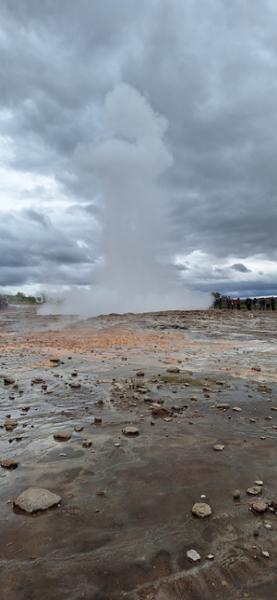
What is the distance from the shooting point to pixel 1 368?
11148mm

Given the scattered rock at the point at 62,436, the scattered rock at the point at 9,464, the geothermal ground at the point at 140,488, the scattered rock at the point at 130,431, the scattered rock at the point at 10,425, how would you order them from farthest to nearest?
the scattered rock at the point at 10,425 → the scattered rock at the point at 130,431 → the scattered rock at the point at 62,436 → the scattered rock at the point at 9,464 → the geothermal ground at the point at 140,488

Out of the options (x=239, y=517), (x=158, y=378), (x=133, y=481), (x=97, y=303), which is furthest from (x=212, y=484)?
(x=97, y=303)

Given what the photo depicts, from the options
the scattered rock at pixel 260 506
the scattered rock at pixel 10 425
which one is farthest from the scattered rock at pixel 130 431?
the scattered rock at pixel 260 506

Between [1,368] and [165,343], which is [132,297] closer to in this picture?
[165,343]

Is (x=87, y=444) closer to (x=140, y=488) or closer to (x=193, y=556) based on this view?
(x=140, y=488)

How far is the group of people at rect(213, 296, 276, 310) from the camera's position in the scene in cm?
6431

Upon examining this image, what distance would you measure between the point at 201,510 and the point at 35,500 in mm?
1703

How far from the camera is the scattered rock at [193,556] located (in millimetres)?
2963

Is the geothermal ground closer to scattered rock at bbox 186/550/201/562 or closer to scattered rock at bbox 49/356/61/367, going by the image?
scattered rock at bbox 186/550/201/562

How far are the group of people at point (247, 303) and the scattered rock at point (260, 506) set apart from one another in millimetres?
61131

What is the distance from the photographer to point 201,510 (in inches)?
140

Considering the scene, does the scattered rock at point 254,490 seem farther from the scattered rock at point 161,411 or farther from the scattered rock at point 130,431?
the scattered rock at point 161,411

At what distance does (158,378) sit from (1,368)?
5084 millimetres

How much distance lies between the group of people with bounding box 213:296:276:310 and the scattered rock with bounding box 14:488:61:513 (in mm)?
61578
